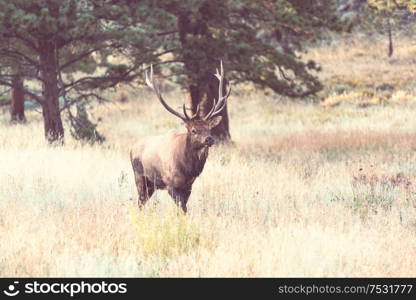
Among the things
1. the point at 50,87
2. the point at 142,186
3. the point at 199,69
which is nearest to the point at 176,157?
the point at 142,186

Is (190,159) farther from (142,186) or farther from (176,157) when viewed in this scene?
(142,186)

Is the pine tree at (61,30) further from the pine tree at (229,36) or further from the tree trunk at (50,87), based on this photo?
the pine tree at (229,36)

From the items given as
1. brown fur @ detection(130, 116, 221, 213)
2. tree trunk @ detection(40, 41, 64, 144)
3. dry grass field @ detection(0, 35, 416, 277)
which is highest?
tree trunk @ detection(40, 41, 64, 144)

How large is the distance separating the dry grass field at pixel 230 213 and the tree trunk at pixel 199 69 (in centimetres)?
110

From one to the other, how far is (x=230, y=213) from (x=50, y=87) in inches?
284

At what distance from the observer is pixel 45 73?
43.1 feet

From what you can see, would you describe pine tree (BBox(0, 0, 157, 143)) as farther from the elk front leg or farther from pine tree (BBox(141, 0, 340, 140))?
the elk front leg

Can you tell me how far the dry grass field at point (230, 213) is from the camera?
5141mm

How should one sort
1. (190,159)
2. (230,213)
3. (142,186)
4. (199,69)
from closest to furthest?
(190,159)
(230,213)
(142,186)
(199,69)

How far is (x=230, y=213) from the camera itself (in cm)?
718

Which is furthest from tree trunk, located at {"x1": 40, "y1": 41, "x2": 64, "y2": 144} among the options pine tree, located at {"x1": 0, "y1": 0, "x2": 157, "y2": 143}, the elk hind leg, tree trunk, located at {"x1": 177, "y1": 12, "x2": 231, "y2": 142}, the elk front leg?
the elk front leg

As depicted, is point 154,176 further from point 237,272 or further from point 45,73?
point 45,73

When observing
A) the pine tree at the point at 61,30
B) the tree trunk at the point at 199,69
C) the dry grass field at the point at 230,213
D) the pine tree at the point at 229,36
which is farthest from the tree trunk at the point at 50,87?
the tree trunk at the point at 199,69

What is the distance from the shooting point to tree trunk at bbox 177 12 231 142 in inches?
527
